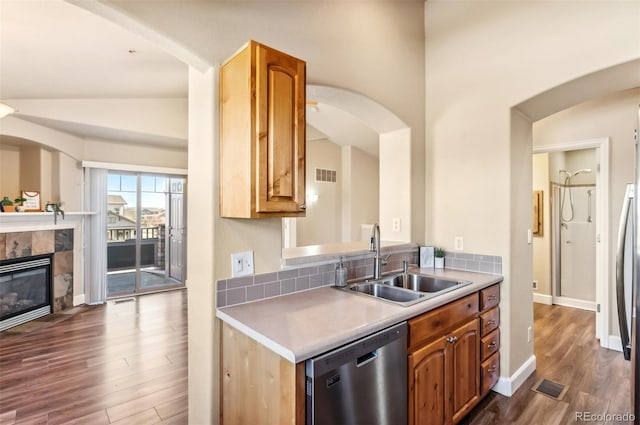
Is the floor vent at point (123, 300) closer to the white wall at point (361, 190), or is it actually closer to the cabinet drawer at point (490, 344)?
the white wall at point (361, 190)

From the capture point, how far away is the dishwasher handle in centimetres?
133

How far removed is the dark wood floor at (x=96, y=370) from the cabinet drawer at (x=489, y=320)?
7.03 ft

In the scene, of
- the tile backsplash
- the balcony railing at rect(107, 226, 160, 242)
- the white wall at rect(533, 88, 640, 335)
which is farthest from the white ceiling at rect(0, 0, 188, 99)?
the white wall at rect(533, 88, 640, 335)

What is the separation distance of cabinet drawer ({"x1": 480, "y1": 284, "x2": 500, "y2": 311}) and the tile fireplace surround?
212 inches

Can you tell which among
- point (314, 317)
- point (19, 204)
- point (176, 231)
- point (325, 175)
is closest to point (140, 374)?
point (314, 317)

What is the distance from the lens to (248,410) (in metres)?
1.37

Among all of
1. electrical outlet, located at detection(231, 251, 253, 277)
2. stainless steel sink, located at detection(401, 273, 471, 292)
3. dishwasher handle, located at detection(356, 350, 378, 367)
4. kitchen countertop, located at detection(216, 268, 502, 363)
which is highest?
electrical outlet, located at detection(231, 251, 253, 277)

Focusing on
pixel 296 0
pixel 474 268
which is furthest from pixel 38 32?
pixel 474 268

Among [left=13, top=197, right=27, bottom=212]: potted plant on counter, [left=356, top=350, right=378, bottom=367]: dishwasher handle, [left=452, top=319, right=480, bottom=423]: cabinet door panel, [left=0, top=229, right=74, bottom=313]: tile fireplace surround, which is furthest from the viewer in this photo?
[left=13, top=197, right=27, bottom=212]: potted plant on counter

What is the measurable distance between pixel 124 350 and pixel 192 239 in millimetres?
2298

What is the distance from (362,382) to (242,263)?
82cm

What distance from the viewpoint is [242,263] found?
1.68m

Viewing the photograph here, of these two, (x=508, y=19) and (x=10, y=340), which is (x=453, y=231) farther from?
(x=10, y=340)

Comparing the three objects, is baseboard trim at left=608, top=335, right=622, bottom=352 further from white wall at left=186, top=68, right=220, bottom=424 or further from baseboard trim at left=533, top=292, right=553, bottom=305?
white wall at left=186, top=68, right=220, bottom=424
